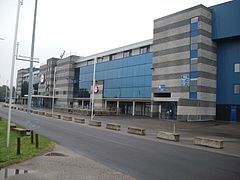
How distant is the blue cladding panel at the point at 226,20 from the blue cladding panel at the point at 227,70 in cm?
193

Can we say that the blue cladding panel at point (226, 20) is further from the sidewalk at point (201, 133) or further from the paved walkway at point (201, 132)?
the sidewalk at point (201, 133)

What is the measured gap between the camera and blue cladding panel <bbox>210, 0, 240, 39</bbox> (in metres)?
53.0

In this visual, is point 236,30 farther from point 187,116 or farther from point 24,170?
point 24,170

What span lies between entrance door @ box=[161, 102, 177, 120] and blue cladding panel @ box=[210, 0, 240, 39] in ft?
48.1

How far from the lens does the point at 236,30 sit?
52625 millimetres

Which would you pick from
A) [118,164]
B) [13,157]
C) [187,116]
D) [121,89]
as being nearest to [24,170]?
[13,157]

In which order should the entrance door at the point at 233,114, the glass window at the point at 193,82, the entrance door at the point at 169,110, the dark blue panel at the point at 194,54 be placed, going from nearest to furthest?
the entrance door at the point at 233,114
the glass window at the point at 193,82
the dark blue panel at the point at 194,54
the entrance door at the point at 169,110

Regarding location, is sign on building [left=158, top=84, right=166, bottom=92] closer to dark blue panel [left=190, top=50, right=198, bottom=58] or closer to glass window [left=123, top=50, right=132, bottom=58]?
dark blue panel [left=190, top=50, right=198, bottom=58]

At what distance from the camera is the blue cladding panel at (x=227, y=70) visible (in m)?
54.1

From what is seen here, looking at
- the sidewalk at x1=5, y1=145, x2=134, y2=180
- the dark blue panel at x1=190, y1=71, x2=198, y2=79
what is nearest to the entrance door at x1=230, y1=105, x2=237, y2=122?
the dark blue panel at x1=190, y1=71, x2=198, y2=79

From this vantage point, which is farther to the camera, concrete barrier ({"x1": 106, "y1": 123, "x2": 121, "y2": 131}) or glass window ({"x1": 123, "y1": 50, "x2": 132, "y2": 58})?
glass window ({"x1": 123, "y1": 50, "x2": 132, "y2": 58})

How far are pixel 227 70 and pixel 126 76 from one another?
90.2ft

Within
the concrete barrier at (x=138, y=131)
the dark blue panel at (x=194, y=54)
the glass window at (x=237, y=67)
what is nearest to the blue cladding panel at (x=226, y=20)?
the dark blue panel at (x=194, y=54)

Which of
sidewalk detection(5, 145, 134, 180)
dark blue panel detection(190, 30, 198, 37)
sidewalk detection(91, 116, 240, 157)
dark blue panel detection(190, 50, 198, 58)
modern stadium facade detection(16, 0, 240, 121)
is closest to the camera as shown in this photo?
sidewalk detection(5, 145, 134, 180)
